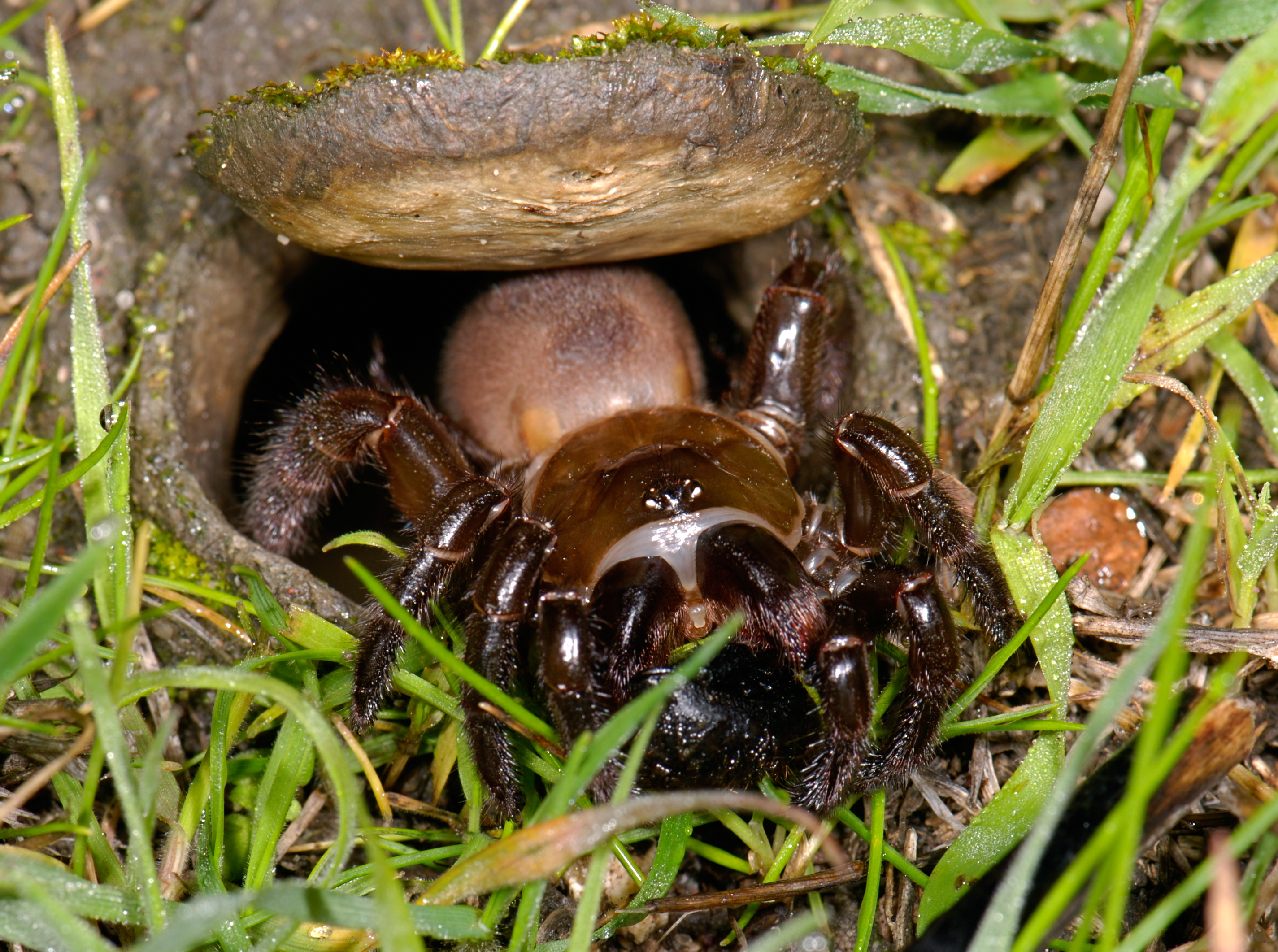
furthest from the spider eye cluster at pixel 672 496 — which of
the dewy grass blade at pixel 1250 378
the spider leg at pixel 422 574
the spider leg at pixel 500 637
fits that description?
the dewy grass blade at pixel 1250 378

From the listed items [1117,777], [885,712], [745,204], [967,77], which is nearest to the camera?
[1117,777]

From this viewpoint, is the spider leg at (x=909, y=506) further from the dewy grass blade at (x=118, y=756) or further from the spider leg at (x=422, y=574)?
the dewy grass blade at (x=118, y=756)

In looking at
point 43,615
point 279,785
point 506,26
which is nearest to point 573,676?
point 279,785

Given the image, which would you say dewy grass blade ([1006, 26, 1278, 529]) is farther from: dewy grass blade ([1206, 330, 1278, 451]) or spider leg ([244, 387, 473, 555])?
spider leg ([244, 387, 473, 555])

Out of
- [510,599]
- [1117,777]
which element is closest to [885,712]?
[1117,777]

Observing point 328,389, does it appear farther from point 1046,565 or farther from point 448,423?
point 1046,565

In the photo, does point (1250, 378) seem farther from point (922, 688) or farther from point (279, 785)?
point (279, 785)
